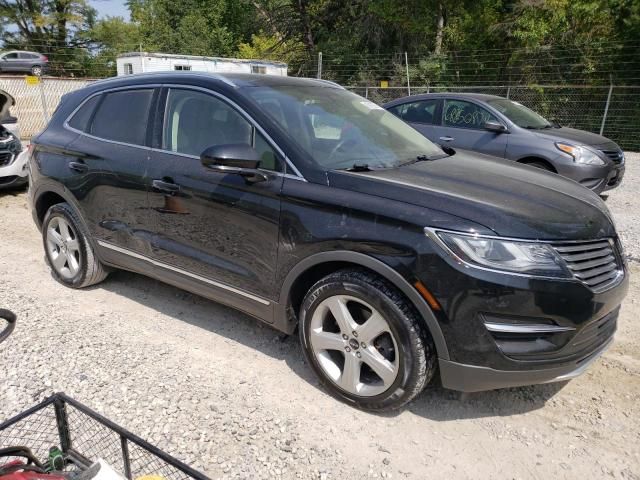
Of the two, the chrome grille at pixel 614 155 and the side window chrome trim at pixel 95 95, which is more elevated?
the side window chrome trim at pixel 95 95

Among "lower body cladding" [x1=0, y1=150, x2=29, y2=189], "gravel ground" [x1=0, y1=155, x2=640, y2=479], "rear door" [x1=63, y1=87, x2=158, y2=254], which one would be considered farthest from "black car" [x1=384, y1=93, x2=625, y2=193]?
"lower body cladding" [x1=0, y1=150, x2=29, y2=189]

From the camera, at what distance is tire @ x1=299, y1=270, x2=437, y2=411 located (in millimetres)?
2541

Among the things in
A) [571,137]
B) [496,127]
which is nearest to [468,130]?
[496,127]

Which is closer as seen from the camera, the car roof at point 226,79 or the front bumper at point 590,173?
the car roof at point 226,79

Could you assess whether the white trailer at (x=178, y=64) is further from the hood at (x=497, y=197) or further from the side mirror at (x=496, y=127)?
the hood at (x=497, y=197)

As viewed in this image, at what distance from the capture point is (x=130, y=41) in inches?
1545

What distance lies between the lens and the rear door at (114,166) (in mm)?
3658

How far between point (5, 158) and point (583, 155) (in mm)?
8270

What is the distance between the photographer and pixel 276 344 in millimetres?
3537

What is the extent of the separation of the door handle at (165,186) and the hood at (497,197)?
3.73 feet

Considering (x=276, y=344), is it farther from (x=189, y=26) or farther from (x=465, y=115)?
(x=189, y=26)

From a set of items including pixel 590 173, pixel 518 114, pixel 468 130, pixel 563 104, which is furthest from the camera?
pixel 563 104

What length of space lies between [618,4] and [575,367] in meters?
17.0

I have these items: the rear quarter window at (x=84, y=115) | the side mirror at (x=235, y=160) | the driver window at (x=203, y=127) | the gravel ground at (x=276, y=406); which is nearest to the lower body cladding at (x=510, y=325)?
the gravel ground at (x=276, y=406)
